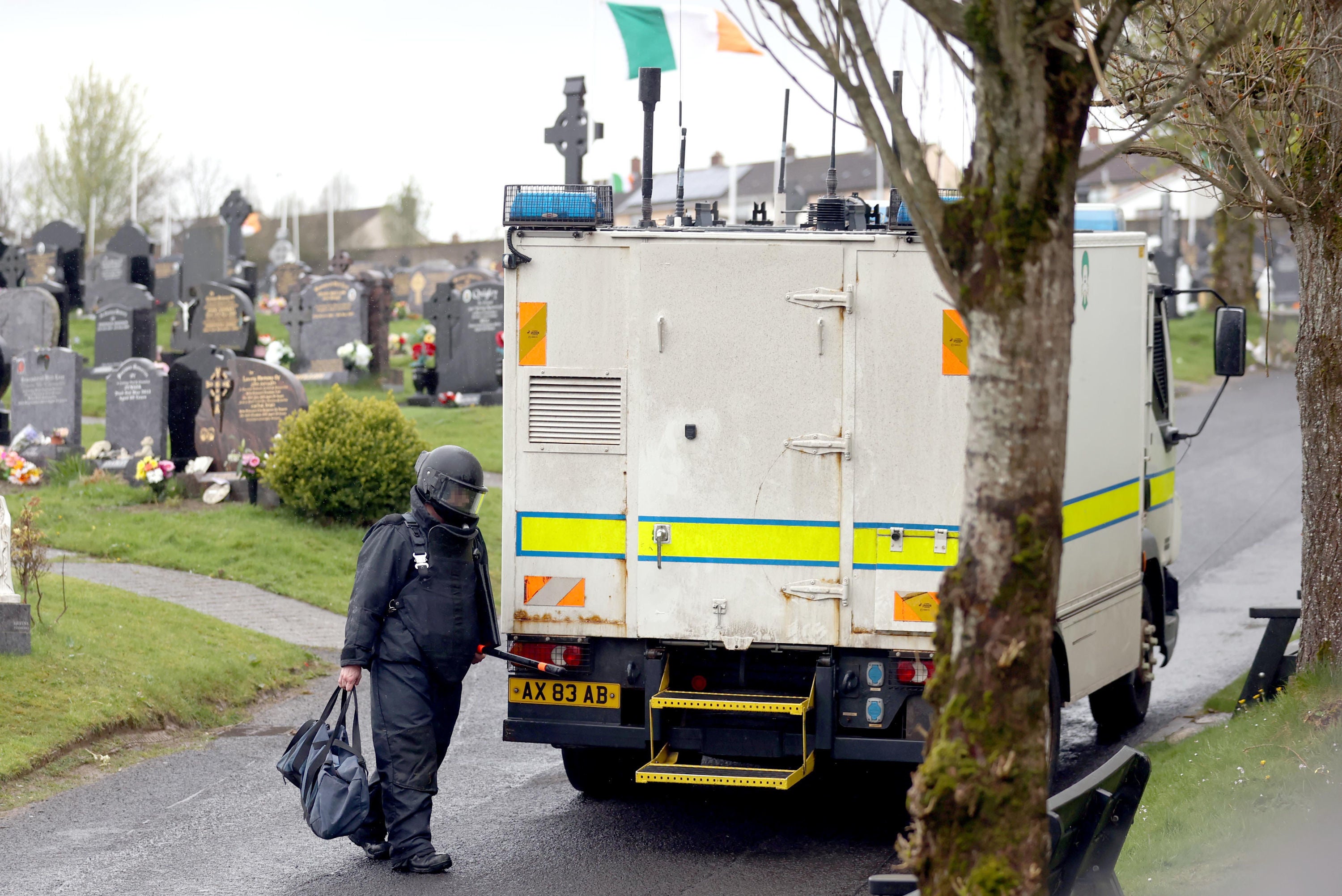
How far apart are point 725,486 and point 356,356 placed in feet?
61.2

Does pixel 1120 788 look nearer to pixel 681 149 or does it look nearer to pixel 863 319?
pixel 863 319

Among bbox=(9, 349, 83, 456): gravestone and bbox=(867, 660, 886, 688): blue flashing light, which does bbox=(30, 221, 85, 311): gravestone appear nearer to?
bbox=(9, 349, 83, 456): gravestone

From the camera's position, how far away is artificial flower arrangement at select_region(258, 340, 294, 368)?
2386cm

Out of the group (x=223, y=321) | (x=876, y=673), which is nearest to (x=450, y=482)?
(x=876, y=673)

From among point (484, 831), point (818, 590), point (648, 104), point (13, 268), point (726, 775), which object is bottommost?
point (484, 831)

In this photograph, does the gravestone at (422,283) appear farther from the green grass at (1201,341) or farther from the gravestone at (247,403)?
the gravestone at (247,403)

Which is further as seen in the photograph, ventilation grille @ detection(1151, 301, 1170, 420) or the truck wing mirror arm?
ventilation grille @ detection(1151, 301, 1170, 420)

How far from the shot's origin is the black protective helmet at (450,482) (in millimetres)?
6488

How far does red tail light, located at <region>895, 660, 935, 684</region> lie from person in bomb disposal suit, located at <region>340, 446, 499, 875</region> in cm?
189

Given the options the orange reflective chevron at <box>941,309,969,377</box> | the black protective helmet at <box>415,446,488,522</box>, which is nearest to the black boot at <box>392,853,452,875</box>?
the black protective helmet at <box>415,446,488,522</box>

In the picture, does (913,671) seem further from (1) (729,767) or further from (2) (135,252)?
(2) (135,252)

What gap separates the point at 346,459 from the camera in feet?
46.8

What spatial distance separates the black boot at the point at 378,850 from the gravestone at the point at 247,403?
9.86 meters

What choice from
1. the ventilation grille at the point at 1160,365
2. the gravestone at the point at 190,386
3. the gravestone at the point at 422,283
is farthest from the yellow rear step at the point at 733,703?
the gravestone at the point at 422,283
